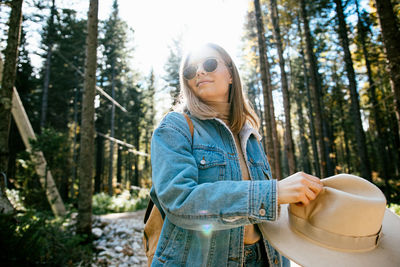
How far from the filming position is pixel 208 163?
4.56 ft

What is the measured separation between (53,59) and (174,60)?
10729 millimetres

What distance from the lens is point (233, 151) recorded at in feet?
5.24

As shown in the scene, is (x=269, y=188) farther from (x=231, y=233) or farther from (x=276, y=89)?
→ (x=276, y=89)

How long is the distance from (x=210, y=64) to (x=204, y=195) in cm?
113

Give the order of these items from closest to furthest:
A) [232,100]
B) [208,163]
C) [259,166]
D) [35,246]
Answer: [208,163] → [259,166] → [232,100] → [35,246]

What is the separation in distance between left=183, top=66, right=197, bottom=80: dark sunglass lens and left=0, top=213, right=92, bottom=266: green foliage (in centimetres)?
351

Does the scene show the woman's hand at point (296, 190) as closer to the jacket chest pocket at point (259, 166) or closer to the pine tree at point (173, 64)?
the jacket chest pocket at point (259, 166)

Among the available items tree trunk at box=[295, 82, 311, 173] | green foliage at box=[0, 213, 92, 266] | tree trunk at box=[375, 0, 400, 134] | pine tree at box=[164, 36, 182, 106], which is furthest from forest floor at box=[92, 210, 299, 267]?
tree trunk at box=[295, 82, 311, 173]

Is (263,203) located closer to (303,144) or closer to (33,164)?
(33,164)

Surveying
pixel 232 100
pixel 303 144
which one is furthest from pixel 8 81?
pixel 303 144

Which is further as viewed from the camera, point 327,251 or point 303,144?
→ point 303,144

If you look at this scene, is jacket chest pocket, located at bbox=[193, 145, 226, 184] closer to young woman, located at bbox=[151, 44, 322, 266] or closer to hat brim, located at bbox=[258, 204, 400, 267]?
young woman, located at bbox=[151, 44, 322, 266]

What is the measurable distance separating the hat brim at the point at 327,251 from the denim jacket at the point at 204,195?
21 cm

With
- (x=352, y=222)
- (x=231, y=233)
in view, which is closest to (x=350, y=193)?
(x=352, y=222)
